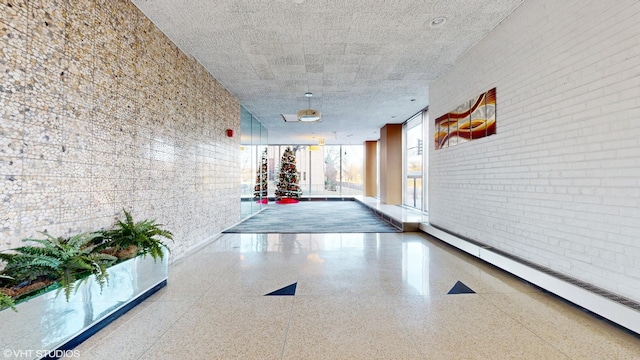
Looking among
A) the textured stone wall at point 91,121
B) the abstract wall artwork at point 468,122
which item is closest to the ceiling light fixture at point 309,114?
the textured stone wall at point 91,121

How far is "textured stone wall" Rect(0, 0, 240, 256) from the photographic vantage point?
2.02 meters

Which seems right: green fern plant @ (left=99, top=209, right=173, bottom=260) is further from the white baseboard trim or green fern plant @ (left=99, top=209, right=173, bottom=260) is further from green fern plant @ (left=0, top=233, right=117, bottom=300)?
the white baseboard trim

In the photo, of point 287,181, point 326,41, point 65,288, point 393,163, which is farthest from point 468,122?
point 287,181

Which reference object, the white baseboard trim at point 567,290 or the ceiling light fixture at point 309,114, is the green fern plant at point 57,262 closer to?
the white baseboard trim at point 567,290

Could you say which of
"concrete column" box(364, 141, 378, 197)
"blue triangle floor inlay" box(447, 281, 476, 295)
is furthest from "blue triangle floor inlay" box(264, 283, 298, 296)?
"concrete column" box(364, 141, 378, 197)

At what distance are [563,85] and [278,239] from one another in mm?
4888

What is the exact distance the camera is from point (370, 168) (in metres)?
15.0

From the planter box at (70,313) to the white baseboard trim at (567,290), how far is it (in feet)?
13.5

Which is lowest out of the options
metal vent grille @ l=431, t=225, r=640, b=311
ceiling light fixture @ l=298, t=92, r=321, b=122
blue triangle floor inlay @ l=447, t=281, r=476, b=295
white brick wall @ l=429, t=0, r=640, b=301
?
blue triangle floor inlay @ l=447, t=281, r=476, b=295

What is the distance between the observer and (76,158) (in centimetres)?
250

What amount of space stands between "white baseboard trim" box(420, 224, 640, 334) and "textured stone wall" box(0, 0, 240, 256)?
4.54 metres

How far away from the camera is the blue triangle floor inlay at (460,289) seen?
297 cm

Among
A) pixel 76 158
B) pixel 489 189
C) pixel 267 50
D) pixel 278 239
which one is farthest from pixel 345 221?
pixel 76 158

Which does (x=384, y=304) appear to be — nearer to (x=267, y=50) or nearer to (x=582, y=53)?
(x=582, y=53)
